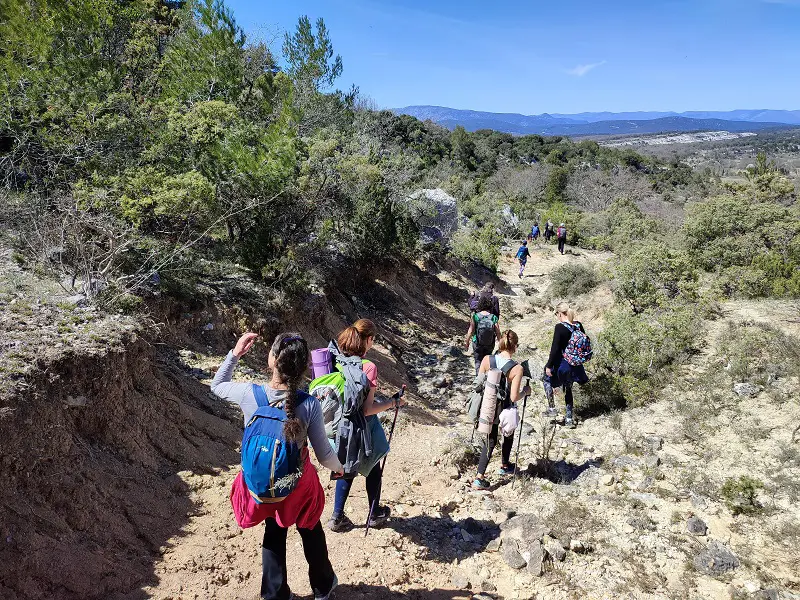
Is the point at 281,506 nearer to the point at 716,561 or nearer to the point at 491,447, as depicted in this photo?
the point at 491,447

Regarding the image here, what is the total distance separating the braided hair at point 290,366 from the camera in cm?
262

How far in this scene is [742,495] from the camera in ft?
15.5

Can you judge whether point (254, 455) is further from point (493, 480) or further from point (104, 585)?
point (493, 480)

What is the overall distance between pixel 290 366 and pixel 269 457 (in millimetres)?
469

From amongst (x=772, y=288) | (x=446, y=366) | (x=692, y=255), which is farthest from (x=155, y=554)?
(x=692, y=255)

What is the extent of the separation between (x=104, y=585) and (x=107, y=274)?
3.26 meters

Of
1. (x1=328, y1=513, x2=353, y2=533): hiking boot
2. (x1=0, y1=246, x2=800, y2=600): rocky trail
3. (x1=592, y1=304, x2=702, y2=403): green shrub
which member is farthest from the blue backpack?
(x1=592, y1=304, x2=702, y2=403): green shrub

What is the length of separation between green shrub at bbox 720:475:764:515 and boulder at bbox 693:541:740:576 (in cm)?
65

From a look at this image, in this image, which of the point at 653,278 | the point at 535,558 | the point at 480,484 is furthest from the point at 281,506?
the point at 653,278

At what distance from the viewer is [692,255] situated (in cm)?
1354

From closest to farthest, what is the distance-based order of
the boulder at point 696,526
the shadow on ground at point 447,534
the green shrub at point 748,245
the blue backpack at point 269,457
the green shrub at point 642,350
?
the blue backpack at point 269,457, the shadow on ground at point 447,534, the boulder at point 696,526, the green shrub at point 642,350, the green shrub at point 748,245

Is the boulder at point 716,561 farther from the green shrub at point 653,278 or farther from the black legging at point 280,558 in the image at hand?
the green shrub at point 653,278

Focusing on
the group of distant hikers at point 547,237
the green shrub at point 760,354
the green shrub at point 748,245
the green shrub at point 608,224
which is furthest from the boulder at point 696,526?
the green shrub at point 608,224

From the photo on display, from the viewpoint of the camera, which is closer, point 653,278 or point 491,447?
point 491,447
